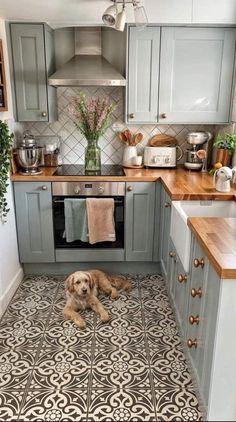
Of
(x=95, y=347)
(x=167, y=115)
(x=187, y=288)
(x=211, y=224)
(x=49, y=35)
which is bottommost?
(x=95, y=347)

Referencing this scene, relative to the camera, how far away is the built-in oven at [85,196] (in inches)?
111

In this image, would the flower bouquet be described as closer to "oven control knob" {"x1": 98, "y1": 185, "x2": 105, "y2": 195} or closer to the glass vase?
the glass vase

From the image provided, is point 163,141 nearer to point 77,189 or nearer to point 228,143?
point 228,143

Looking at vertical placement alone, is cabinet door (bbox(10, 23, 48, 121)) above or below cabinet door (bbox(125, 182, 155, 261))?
above

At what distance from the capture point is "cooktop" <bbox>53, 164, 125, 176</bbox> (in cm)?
289

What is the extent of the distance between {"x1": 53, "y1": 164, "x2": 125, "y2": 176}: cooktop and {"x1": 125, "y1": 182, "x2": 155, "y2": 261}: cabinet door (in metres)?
0.21

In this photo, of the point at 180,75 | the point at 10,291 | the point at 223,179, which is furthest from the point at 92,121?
the point at 10,291

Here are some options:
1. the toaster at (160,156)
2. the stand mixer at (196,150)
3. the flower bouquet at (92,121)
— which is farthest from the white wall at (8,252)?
the stand mixer at (196,150)

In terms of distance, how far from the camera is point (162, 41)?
2.72 metres

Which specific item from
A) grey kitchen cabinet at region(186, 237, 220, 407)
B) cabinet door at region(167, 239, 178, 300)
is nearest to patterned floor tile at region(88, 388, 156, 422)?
grey kitchen cabinet at region(186, 237, 220, 407)

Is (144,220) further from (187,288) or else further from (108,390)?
(108,390)

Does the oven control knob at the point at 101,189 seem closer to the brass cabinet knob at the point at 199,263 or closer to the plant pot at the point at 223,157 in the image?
the plant pot at the point at 223,157

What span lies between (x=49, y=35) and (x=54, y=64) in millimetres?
244

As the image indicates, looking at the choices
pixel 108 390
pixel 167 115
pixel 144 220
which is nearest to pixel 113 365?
pixel 108 390
